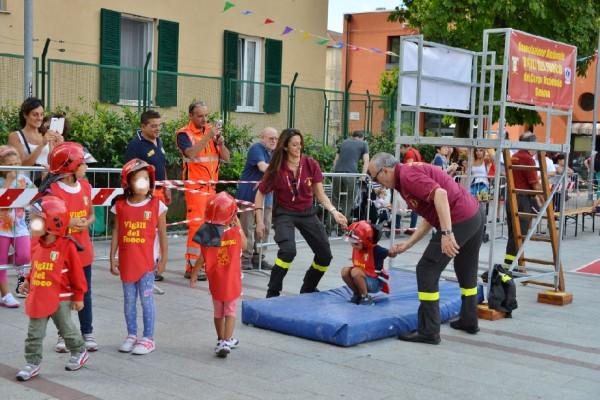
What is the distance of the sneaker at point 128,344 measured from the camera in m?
6.27

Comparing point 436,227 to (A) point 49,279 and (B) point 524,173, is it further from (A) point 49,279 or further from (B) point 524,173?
(A) point 49,279

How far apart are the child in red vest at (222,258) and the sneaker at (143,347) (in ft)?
1.69

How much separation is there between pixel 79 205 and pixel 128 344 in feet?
3.95

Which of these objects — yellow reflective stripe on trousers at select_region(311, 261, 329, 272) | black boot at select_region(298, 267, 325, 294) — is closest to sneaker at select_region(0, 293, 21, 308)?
black boot at select_region(298, 267, 325, 294)

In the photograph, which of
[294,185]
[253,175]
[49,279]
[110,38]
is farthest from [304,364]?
[110,38]

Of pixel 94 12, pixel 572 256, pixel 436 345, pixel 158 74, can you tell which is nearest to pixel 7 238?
pixel 436 345

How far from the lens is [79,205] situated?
19.1 ft

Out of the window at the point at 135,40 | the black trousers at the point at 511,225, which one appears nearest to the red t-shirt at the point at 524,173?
the black trousers at the point at 511,225

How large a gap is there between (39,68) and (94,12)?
2840 millimetres

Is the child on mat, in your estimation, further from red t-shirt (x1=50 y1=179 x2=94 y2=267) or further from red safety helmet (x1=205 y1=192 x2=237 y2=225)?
red safety helmet (x1=205 y1=192 x2=237 y2=225)

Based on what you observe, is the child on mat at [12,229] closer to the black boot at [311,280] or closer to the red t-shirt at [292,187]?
the red t-shirt at [292,187]

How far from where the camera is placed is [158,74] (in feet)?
48.1

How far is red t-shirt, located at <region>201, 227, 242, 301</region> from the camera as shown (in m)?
6.13

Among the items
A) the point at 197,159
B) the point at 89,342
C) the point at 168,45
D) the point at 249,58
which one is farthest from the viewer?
the point at 249,58
